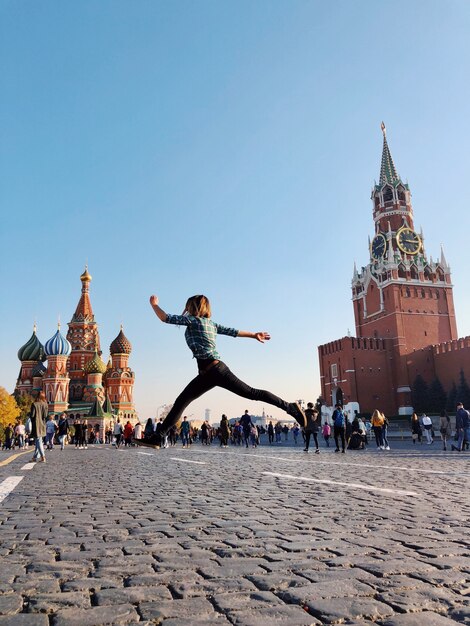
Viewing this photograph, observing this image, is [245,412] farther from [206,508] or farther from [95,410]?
[95,410]

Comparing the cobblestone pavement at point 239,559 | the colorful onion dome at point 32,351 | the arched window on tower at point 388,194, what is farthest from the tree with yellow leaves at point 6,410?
the arched window on tower at point 388,194

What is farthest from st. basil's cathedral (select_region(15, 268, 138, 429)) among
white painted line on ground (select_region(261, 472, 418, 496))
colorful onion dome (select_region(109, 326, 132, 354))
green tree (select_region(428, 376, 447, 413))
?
white painted line on ground (select_region(261, 472, 418, 496))

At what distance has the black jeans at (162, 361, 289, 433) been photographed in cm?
543

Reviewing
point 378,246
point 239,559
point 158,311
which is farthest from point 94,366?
point 239,559

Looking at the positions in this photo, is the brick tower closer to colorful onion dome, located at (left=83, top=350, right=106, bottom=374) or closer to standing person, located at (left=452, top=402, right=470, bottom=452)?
colorful onion dome, located at (left=83, top=350, right=106, bottom=374)

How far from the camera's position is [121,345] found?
279ft

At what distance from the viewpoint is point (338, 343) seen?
68.1 metres

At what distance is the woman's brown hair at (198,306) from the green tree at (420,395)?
6228 cm

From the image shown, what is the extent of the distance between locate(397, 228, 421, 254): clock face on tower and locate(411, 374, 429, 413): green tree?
19.2 m

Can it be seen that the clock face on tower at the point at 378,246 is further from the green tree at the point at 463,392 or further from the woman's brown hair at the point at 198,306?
the woman's brown hair at the point at 198,306

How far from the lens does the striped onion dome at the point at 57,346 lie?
76.4m

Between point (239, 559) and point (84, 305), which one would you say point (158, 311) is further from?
point (84, 305)

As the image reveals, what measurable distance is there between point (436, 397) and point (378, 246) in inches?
955

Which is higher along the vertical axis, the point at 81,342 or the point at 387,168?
the point at 387,168
